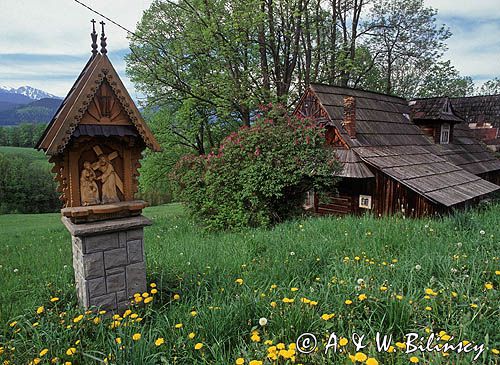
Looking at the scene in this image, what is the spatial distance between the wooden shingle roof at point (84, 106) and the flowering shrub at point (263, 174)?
6900 millimetres

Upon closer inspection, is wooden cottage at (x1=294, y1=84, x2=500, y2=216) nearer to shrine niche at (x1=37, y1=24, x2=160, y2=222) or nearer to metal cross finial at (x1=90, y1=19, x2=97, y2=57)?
shrine niche at (x1=37, y1=24, x2=160, y2=222)

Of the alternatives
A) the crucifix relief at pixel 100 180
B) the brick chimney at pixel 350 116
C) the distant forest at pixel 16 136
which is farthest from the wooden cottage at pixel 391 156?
the distant forest at pixel 16 136

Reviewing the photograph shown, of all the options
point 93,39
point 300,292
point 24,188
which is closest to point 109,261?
point 300,292

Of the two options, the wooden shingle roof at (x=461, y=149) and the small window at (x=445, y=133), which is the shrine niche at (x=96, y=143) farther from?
the small window at (x=445, y=133)

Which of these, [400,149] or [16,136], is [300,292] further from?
[16,136]

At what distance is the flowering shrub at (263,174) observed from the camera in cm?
1070

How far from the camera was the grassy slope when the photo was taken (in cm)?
269

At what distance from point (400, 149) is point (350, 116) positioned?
3139 mm

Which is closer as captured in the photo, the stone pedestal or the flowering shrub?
the stone pedestal

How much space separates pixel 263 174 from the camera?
10906 millimetres

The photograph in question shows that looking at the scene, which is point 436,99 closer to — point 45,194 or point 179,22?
point 179,22

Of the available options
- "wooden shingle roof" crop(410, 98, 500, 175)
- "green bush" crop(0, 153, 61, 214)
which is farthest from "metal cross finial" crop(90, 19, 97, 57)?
"green bush" crop(0, 153, 61, 214)

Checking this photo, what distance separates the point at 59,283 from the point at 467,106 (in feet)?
93.1

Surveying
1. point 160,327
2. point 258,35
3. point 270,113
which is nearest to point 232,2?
point 258,35
